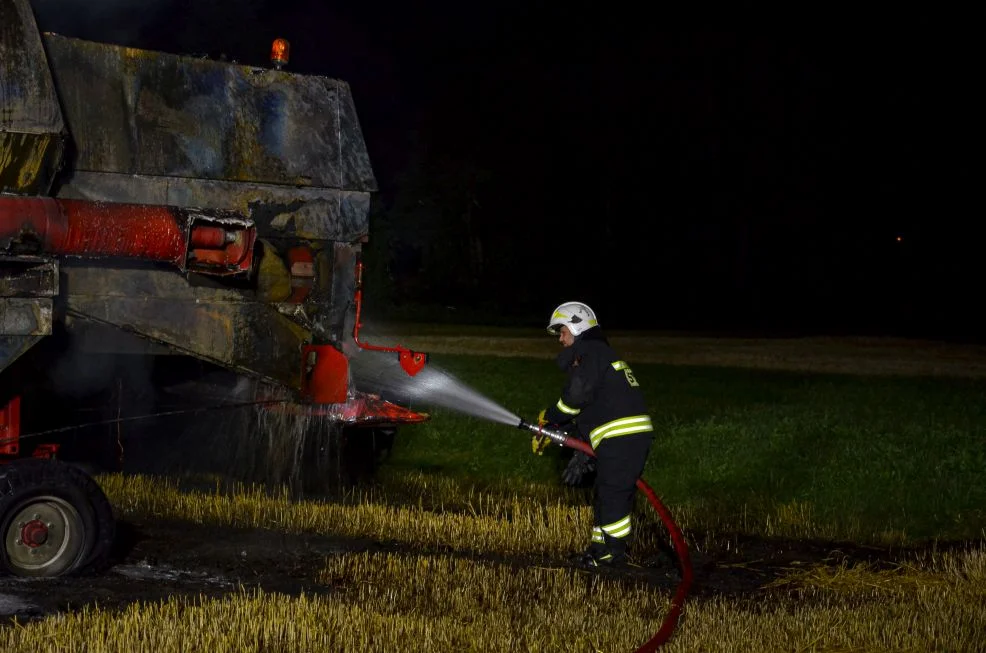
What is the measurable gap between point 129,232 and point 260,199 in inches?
47.0

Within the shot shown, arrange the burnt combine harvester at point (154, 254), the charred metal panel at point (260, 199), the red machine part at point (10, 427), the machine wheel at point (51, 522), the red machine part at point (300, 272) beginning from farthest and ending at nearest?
the red machine part at point (300, 272) → the charred metal panel at point (260, 199) → the red machine part at point (10, 427) → the burnt combine harvester at point (154, 254) → the machine wheel at point (51, 522)

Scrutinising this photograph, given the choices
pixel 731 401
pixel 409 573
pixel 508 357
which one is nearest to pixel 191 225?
pixel 409 573

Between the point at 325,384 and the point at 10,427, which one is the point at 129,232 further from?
the point at 325,384

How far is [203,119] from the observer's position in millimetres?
7758

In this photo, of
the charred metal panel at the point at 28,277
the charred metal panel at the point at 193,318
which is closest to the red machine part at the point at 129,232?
the charred metal panel at the point at 28,277

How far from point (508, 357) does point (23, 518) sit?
16.0 meters

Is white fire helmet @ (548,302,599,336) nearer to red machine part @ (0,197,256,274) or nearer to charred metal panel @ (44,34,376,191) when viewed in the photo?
charred metal panel @ (44,34,376,191)

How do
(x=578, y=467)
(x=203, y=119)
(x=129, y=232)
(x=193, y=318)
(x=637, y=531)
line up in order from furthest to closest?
(x=637, y=531) < (x=578, y=467) < (x=203, y=119) < (x=193, y=318) < (x=129, y=232)

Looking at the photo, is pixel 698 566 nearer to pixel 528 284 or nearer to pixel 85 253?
pixel 85 253

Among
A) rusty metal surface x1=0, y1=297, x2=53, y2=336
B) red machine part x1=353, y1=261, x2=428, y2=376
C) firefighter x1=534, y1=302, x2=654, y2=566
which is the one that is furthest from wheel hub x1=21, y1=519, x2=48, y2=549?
firefighter x1=534, y1=302, x2=654, y2=566

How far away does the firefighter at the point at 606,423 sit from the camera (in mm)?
8156

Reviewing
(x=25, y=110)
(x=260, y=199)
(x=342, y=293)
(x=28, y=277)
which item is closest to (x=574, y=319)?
(x=342, y=293)

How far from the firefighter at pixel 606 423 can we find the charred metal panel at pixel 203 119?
5.67ft

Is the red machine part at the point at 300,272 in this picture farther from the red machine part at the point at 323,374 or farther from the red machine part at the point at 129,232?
the red machine part at the point at 129,232
